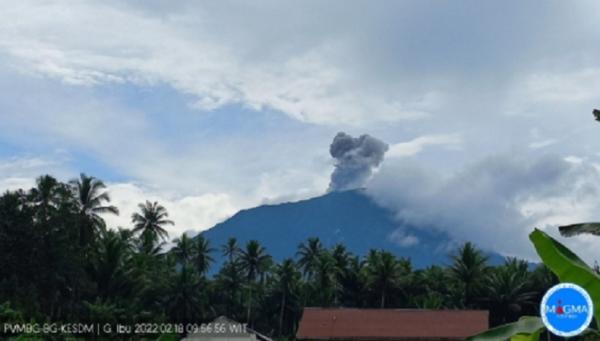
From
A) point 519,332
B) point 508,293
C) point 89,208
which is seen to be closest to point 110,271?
point 89,208

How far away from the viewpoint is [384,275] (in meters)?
67.3

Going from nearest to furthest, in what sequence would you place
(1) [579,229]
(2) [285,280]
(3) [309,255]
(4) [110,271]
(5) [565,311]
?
(5) [565,311] → (1) [579,229] → (4) [110,271] → (2) [285,280] → (3) [309,255]

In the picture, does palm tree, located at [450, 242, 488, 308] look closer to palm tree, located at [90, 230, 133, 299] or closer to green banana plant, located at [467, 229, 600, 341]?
palm tree, located at [90, 230, 133, 299]

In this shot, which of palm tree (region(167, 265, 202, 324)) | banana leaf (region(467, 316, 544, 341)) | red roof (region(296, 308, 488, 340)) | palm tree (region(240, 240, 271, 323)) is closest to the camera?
banana leaf (region(467, 316, 544, 341))

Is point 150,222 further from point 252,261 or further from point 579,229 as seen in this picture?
point 579,229

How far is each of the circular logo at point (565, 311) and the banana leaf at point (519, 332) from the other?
1.00ft

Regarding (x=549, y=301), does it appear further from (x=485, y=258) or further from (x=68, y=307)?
(x=485, y=258)

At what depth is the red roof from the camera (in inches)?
1710

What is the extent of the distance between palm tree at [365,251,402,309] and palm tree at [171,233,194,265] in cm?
1987

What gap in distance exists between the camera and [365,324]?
146 feet

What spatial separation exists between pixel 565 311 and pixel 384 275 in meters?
62.8

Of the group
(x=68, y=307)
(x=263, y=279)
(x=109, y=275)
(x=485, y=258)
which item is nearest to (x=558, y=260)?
(x=68, y=307)

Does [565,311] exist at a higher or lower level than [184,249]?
lower

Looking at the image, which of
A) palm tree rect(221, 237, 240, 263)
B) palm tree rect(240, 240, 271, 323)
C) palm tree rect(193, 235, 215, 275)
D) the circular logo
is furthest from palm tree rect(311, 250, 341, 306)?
the circular logo
